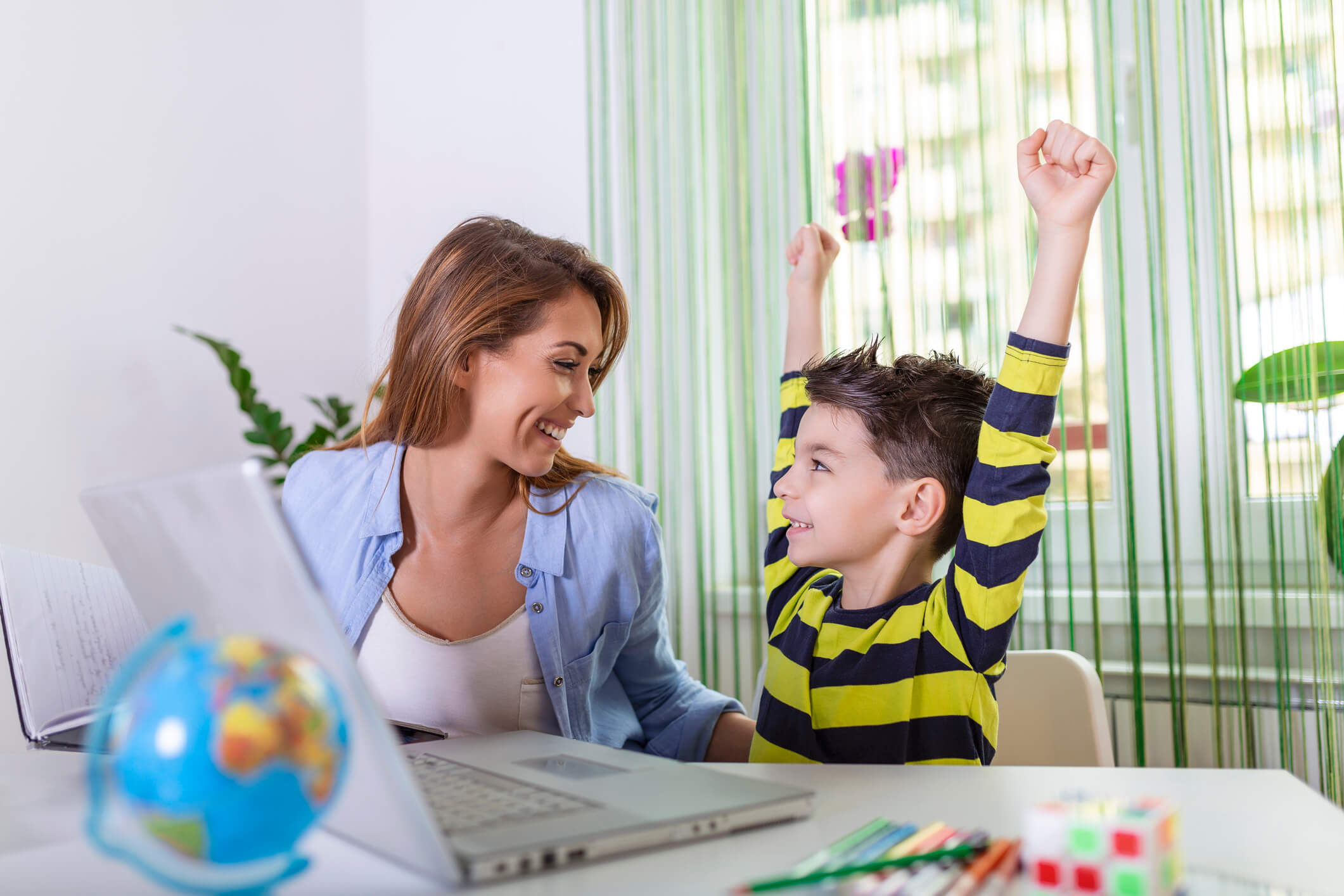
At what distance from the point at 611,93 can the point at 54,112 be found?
1076mm

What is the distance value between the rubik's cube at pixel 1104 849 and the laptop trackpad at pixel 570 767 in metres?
0.27

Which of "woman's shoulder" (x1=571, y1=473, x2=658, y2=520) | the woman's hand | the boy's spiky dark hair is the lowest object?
the woman's hand

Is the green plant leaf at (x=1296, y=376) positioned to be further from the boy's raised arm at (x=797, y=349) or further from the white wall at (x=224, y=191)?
the white wall at (x=224, y=191)

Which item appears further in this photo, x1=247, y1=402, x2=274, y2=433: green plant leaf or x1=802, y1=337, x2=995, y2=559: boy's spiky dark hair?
x1=247, y1=402, x2=274, y2=433: green plant leaf

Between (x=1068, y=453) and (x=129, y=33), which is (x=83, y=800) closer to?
(x=1068, y=453)

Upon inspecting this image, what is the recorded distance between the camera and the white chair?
3.67 feet

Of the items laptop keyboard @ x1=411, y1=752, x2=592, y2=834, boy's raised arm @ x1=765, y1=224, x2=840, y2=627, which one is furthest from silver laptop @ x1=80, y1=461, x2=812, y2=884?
boy's raised arm @ x1=765, y1=224, x2=840, y2=627

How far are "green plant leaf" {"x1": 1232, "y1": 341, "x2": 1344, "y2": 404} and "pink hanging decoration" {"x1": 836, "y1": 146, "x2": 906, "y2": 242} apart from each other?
2.08 feet

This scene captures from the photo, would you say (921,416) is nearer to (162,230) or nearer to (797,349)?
(797,349)

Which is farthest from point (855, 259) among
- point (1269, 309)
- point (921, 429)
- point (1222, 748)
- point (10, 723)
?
point (10, 723)

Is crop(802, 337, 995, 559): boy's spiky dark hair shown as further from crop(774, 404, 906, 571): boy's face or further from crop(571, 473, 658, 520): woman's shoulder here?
crop(571, 473, 658, 520): woman's shoulder

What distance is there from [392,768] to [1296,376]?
1.48 metres

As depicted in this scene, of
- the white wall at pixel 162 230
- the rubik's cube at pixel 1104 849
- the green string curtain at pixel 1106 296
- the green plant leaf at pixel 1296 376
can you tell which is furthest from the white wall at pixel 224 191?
the rubik's cube at pixel 1104 849

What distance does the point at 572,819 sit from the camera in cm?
52
